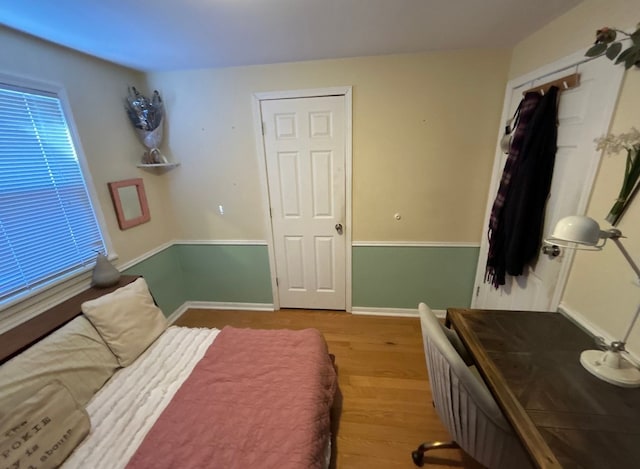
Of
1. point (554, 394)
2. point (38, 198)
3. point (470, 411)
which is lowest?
point (470, 411)

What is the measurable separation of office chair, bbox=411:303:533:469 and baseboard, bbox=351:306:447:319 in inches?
57.8

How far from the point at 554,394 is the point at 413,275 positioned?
5.16ft

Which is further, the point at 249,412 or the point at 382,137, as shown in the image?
the point at 382,137

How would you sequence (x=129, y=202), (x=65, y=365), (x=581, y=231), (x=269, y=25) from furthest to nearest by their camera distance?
(x=129, y=202)
(x=269, y=25)
(x=65, y=365)
(x=581, y=231)

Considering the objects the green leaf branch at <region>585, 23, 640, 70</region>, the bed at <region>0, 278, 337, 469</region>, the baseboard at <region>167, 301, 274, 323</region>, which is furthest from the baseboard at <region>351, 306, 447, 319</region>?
the green leaf branch at <region>585, 23, 640, 70</region>

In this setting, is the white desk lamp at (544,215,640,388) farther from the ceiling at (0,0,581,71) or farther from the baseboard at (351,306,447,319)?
the baseboard at (351,306,447,319)

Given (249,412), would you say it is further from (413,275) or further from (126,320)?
(413,275)

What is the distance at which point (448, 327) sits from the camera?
5.03 ft

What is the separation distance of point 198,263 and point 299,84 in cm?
203

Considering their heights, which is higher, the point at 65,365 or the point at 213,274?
the point at 65,365

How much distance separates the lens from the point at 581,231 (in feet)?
2.86

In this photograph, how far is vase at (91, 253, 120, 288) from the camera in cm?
178

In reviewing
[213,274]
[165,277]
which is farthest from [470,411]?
[165,277]

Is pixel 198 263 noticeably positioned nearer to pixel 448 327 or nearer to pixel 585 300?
pixel 448 327
